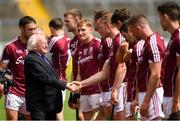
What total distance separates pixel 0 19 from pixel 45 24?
6.37 ft

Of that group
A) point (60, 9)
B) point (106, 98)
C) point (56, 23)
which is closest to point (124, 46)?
point (106, 98)

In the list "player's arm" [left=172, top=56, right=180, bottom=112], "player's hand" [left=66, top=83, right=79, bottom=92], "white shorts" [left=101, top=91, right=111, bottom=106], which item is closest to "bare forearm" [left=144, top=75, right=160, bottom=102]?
"player's arm" [left=172, top=56, right=180, bottom=112]

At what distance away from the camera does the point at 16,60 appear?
12516 mm

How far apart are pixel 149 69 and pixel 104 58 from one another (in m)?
2.73

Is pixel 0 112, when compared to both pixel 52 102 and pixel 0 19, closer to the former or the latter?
pixel 52 102

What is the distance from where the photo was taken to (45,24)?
1158 inches

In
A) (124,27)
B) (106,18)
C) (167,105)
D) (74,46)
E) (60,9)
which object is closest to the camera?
(167,105)

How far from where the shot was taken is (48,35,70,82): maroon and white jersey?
13477 mm

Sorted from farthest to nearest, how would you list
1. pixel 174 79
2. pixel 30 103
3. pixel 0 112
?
pixel 0 112
pixel 30 103
pixel 174 79

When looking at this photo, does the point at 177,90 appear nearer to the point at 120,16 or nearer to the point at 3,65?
the point at 120,16

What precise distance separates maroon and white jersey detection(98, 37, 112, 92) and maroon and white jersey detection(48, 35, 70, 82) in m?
1.72

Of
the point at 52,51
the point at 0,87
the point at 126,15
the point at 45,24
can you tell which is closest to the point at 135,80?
the point at 126,15

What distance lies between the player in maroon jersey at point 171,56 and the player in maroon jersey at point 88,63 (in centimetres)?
346

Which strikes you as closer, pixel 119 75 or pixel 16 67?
pixel 119 75
